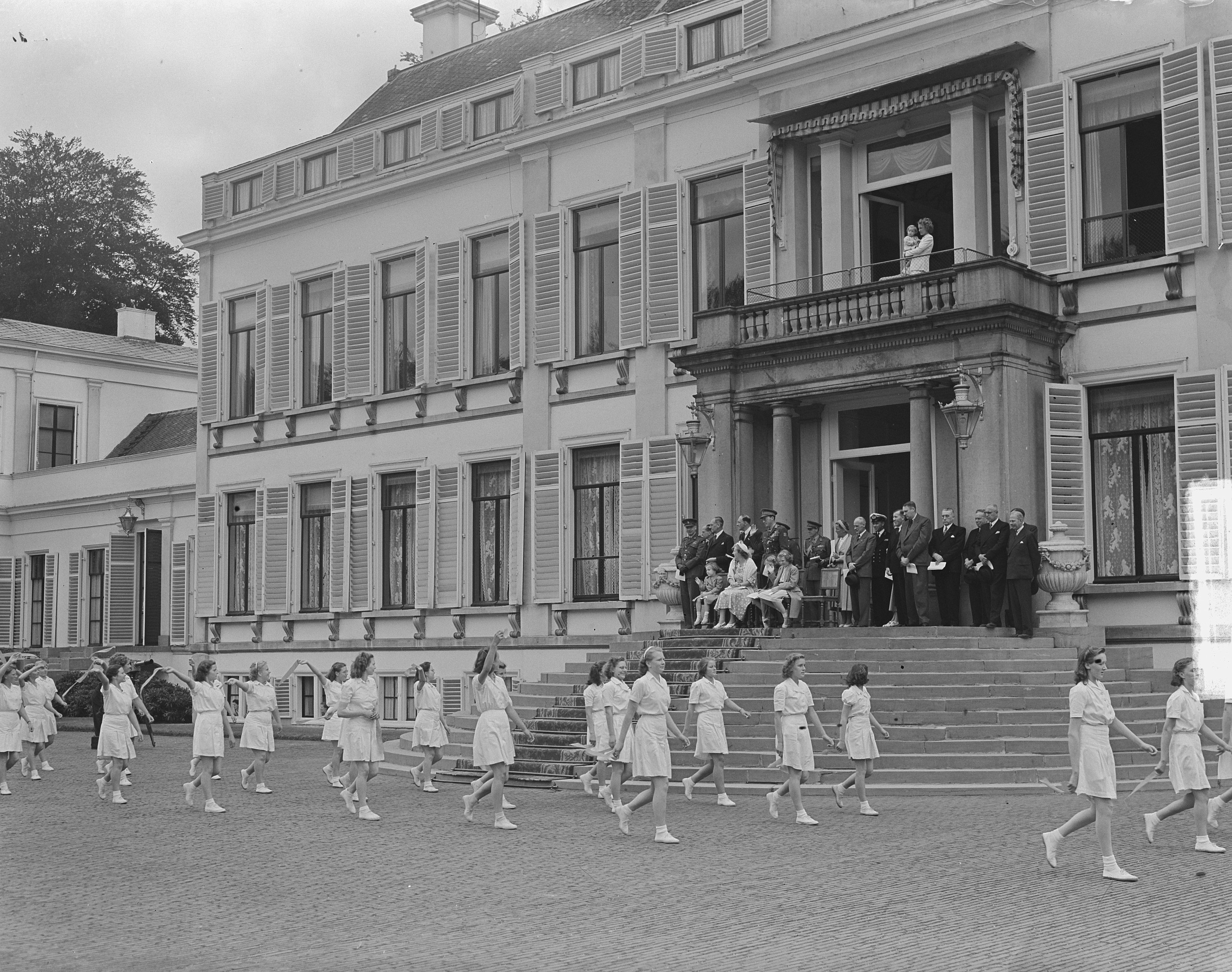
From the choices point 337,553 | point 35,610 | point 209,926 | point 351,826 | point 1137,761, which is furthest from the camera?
point 35,610

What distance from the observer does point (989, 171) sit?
24500 millimetres

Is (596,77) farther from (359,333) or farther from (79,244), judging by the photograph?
(79,244)

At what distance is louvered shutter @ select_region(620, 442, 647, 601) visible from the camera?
28.0 m

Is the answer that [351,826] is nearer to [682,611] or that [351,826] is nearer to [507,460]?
[682,611]

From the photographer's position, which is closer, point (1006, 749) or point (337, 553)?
point (1006, 749)

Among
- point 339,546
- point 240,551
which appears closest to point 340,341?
point 339,546

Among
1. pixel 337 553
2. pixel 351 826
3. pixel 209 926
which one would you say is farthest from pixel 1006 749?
pixel 337 553

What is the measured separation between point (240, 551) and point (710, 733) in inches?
829

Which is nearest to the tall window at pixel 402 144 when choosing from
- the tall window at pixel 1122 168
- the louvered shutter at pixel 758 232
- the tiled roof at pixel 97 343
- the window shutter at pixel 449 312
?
the window shutter at pixel 449 312

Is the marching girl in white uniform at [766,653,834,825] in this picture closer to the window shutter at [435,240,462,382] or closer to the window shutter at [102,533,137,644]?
the window shutter at [435,240,462,382]

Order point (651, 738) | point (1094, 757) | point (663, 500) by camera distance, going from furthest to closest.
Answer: point (663, 500)
point (651, 738)
point (1094, 757)

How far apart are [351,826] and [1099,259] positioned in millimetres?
13427

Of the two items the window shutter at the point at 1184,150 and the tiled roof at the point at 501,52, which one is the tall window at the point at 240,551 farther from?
the window shutter at the point at 1184,150

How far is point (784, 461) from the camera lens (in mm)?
24953
